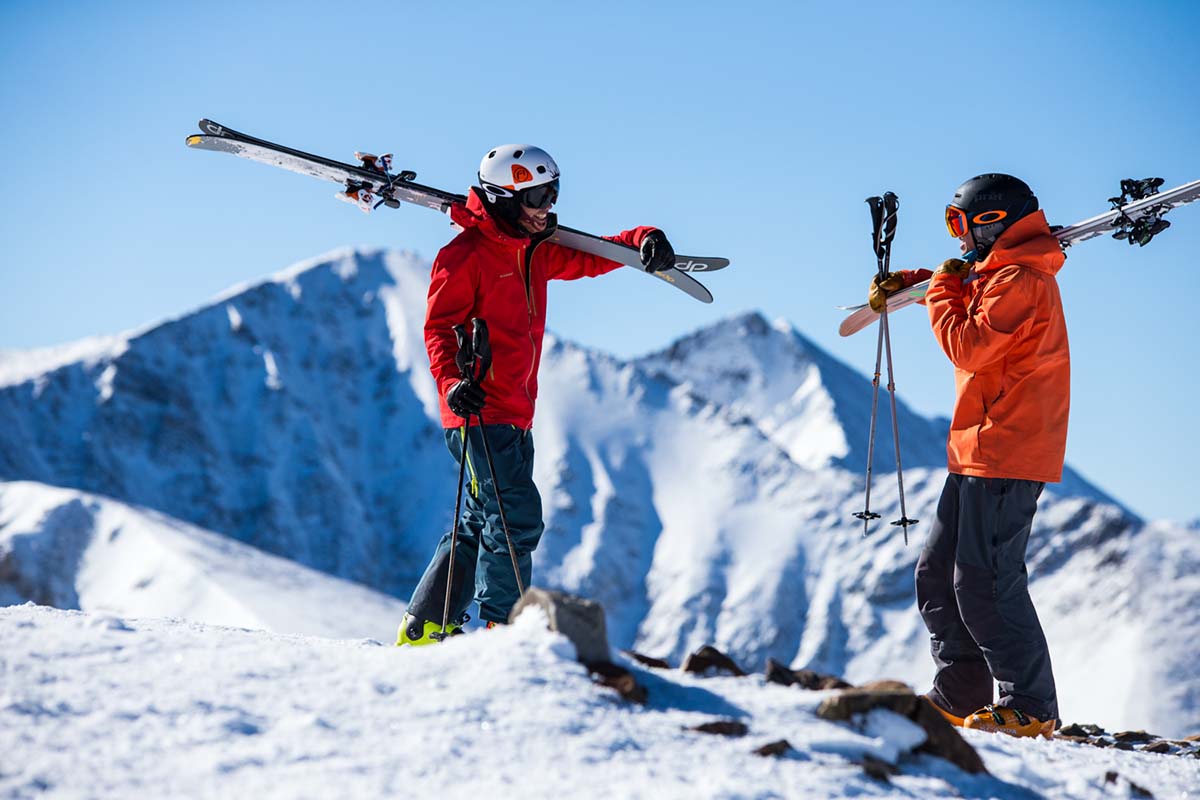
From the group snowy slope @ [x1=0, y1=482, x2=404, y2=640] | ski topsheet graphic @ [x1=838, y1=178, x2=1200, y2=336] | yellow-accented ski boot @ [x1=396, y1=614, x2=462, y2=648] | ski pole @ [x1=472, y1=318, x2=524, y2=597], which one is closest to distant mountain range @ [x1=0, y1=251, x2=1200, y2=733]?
snowy slope @ [x1=0, y1=482, x2=404, y2=640]

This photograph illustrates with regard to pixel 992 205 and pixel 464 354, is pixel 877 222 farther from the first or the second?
pixel 464 354

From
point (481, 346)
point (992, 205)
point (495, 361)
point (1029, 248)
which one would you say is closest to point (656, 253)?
point (495, 361)

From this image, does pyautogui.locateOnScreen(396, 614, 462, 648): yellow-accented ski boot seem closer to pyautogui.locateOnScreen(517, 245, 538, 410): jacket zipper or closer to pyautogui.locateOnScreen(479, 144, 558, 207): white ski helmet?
pyautogui.locateOnScreen(517, 245, 538, 410): jacket zipper

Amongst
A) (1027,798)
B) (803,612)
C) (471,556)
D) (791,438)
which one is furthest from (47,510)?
(791,438)

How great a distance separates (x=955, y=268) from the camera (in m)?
6.73

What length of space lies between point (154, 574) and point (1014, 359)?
43774 millimetres

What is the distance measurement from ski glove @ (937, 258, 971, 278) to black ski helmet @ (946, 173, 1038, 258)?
10 centimetres

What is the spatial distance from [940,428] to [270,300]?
326 feet

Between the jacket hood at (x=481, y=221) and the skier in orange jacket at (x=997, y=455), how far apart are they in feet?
7.70

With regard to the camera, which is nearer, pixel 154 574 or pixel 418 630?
pixel 418 630

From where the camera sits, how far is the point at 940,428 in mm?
184375

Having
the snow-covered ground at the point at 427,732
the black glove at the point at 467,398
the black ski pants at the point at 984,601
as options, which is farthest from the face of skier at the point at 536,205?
the snow-covered ground at the point at 427,732

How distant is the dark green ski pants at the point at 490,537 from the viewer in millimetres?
6555


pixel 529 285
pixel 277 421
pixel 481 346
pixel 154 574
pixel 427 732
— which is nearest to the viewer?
pixel 427 732
